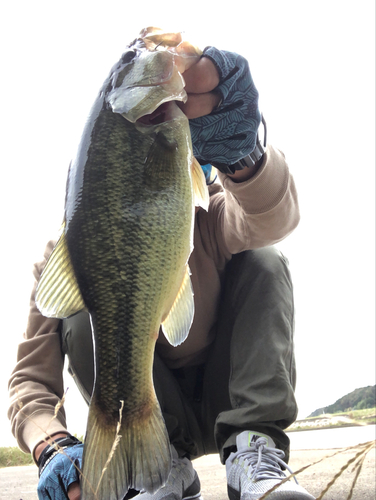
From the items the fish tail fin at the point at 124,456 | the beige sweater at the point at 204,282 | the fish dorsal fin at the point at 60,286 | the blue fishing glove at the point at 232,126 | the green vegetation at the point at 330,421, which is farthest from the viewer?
the green vegetation at the point at 330,421

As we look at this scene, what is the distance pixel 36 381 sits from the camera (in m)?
1.82

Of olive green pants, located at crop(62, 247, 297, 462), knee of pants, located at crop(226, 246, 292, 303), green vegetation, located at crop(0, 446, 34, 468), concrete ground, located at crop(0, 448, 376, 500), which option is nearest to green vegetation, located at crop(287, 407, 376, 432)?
concrete ground, located at crop(0, 448, 376, 500)

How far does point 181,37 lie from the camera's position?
1344 millimetres

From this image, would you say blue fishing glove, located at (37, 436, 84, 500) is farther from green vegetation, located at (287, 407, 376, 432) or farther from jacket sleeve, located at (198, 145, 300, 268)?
green vegetation, located at (287, 407, 376, 432)

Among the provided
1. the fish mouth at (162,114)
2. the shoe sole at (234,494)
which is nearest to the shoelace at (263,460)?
the shoe sole at (234,494)

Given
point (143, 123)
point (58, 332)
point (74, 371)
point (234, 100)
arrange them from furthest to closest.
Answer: point (58, 332) → point (74, 371) → point (234, 100) → point (143, 123)

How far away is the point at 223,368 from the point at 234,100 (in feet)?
3.81

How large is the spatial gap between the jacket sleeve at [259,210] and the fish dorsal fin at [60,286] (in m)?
0.82

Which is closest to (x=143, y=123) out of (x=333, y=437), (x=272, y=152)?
(x=272, y=152)

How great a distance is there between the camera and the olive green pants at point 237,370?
1626 millimetres

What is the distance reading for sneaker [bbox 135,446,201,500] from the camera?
57.9 inches

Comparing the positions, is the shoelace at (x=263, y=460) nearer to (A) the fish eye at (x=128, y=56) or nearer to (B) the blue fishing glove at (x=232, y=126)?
(B) the blue fishing glove at (x=232, y=126)

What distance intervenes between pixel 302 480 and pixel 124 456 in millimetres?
1407

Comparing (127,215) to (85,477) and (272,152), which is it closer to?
(85,477)
